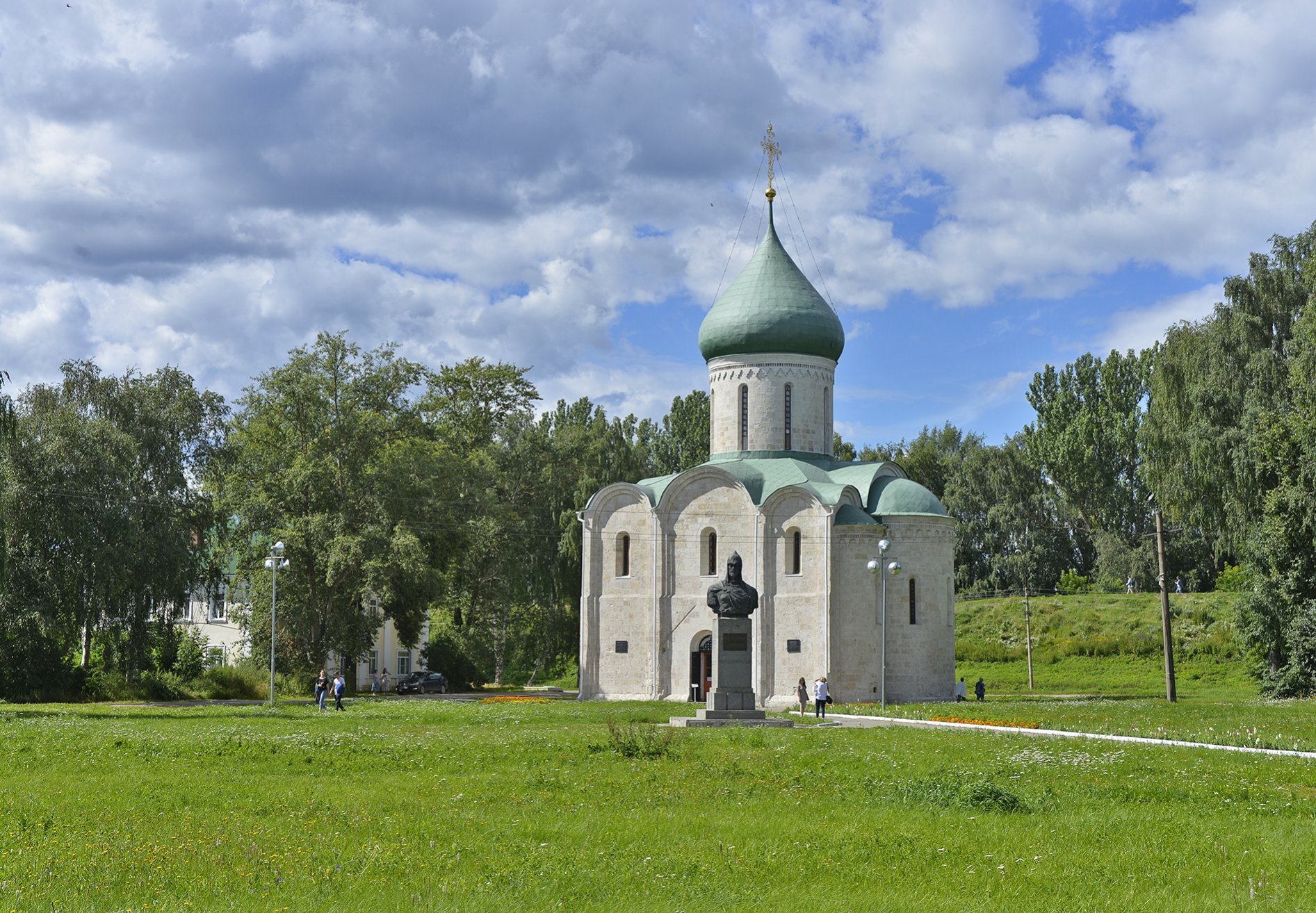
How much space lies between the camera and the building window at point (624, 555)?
40438 mm

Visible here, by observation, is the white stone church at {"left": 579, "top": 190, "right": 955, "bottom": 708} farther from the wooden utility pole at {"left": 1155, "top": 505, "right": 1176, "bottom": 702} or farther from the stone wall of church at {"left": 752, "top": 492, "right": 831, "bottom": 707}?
the wooden utility pole at {"left": 1155, "top": 505, "right": 1176, "bottom": 702}

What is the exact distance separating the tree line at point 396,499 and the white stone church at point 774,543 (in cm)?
647

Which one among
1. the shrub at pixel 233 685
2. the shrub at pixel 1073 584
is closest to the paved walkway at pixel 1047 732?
the shrub at pixel 233 685

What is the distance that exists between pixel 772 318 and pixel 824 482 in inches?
223

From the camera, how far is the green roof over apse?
41.1m

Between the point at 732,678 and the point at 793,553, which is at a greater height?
the point at 793,553

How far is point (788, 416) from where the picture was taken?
41375 millimetres

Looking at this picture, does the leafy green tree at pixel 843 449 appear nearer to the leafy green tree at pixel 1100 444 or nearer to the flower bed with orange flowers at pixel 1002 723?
the leafy green tree at pixel 1100 444

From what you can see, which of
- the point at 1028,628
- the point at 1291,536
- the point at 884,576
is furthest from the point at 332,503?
the point at 1291,536

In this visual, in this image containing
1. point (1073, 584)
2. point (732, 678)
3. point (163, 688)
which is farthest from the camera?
point (1073, 584)

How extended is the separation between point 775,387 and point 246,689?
18968 mm

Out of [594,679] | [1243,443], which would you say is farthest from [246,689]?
[1243,443]

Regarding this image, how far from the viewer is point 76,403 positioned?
40.2 metres

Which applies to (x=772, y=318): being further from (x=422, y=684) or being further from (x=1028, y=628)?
(x=422, y=684)
